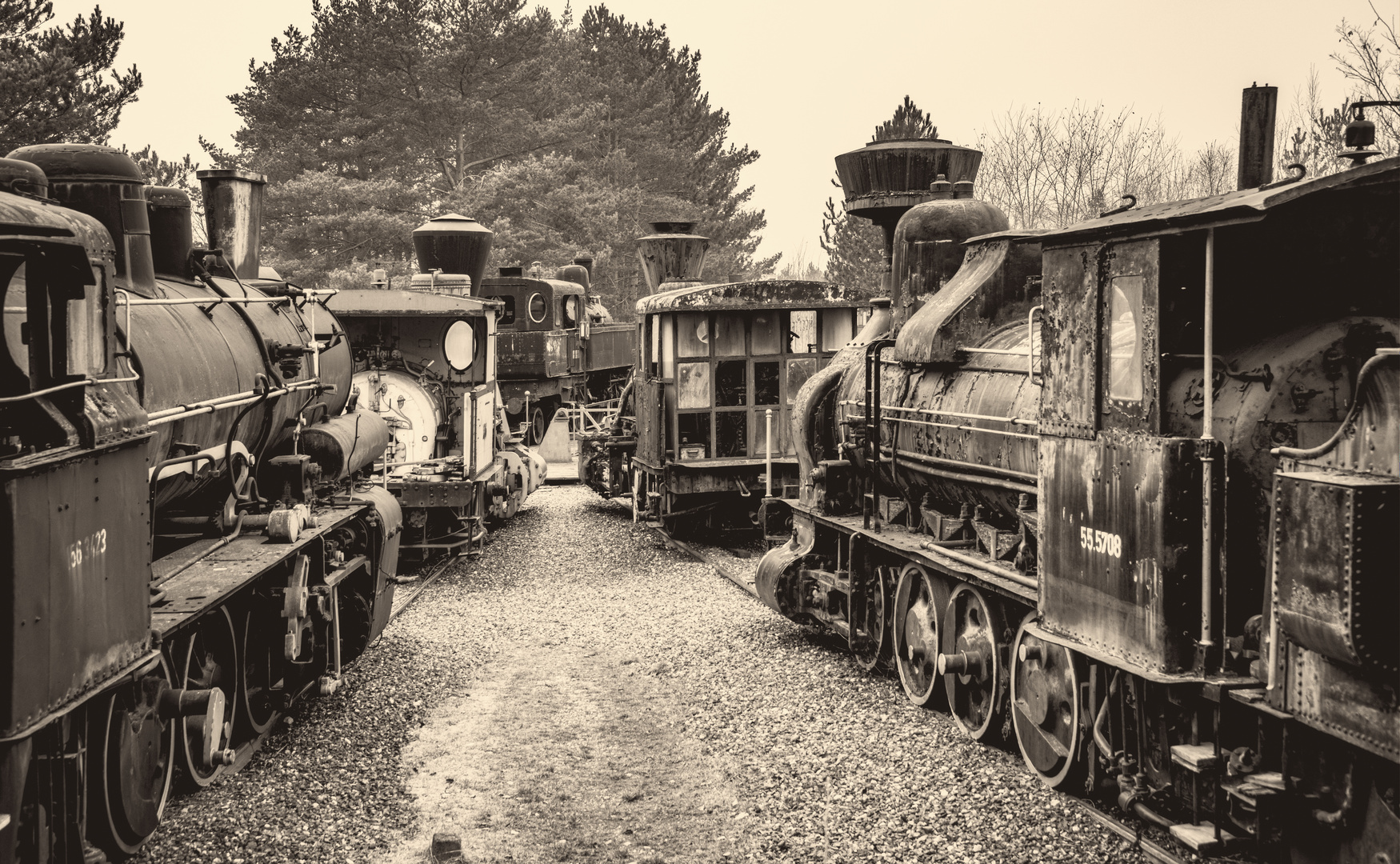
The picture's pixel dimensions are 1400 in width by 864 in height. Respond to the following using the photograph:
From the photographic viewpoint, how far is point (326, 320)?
11148mm

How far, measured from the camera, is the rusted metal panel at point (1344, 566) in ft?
12.9

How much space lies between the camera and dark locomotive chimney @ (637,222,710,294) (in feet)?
67.3

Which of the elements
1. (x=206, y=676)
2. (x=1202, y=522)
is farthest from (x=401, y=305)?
(x=1202, y=522)

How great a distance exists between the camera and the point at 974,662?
24.8ft

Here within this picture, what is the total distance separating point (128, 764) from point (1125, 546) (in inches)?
174

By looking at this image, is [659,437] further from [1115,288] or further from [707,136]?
[707,136]

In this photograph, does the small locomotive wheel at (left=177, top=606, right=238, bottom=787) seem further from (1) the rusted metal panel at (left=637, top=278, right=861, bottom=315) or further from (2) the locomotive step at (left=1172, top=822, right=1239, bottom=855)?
(1) the rusted metal panel at (left=637, top=278, right=861, bottom=315)

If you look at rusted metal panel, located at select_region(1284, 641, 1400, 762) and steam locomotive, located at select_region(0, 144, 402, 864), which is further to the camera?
steam locomotive, located at select_region(0, 144, 402, 864)

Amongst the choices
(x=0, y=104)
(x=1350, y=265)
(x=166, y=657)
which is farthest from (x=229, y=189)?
(x=0, y=104)

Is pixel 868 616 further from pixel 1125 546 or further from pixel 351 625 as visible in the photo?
pixel 1125 546

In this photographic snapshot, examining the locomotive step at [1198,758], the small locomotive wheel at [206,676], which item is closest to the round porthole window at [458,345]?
the small locomotive wheel at [206,676]

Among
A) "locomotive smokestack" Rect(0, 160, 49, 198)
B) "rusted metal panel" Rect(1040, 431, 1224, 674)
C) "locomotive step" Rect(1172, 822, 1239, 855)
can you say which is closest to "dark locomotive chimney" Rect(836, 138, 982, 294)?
"rusted metal panel" Rect(1040, 431, 1224, 674)

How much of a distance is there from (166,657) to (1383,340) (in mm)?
5598

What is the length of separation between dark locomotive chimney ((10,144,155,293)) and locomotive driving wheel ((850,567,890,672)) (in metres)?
5.54
